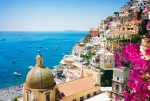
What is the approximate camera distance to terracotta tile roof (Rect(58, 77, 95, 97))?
22072 millimetres

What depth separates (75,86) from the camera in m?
23.5

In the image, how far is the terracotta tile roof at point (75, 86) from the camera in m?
22.1

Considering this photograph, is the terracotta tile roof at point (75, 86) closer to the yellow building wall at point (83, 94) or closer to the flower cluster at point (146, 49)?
the yellow building wall at point (83, 94)

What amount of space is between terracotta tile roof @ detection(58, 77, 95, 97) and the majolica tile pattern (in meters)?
2.23

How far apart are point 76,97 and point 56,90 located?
3.14m

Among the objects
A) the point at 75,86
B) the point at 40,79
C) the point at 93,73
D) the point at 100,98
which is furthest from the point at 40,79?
the point at 93,73

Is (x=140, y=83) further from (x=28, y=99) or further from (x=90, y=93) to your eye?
(x=90, y=93)

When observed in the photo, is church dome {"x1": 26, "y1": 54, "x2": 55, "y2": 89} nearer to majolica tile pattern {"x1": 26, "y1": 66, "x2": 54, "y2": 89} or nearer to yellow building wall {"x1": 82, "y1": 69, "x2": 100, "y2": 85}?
majolica tile pattern {"x1": 26, "y1": 66, "x2": 54, "y2": 89}

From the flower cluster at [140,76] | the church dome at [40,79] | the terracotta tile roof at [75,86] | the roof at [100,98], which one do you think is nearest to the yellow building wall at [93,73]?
the terracotta tile roof at [75,86]

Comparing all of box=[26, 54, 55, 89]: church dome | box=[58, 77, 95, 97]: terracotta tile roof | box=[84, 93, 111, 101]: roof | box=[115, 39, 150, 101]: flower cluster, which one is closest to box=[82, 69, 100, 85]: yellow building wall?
box=[58, 77, 95, 97]: terracotta tile roof

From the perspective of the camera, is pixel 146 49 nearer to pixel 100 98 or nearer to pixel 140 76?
pixel 140 76

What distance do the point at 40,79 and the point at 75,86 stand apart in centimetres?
577

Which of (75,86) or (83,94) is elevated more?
(75,86)

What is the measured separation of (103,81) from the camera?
3659 cm
